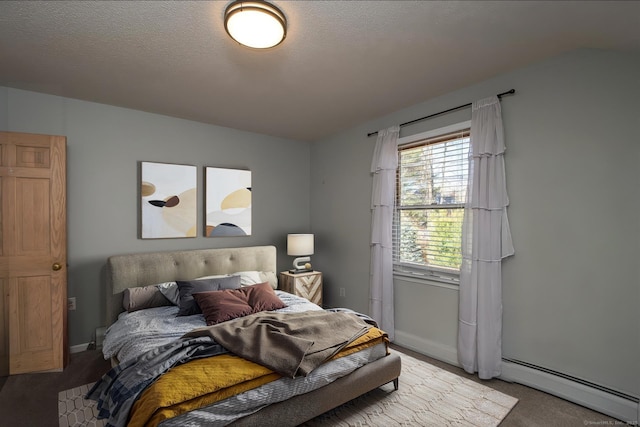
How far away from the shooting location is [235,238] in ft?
13.8

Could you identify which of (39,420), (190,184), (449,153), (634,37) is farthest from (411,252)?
(39,420)

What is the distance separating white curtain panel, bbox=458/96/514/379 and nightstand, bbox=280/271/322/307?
6.26 feet

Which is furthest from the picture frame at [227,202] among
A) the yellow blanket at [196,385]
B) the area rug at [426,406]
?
the area rug at [426,406]

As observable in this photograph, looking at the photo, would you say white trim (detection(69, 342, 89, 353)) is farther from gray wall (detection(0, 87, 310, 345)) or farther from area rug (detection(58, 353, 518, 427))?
area rug (detection(58, 353, 518, 427))

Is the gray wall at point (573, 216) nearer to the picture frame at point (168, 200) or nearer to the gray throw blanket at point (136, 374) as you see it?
the gray throw blanket at point (136, 374)

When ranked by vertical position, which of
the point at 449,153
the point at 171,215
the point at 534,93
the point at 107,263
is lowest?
the point at 107,263

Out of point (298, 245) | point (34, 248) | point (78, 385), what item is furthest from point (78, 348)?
point (298, 245)

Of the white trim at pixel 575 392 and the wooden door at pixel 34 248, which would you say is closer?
the white trim at pixel 575 392

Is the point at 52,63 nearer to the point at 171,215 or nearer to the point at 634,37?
the point at 171,215

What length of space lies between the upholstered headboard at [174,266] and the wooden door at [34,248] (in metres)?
0.39

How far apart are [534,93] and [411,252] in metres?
1.86

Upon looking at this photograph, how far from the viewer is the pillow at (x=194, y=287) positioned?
289cm

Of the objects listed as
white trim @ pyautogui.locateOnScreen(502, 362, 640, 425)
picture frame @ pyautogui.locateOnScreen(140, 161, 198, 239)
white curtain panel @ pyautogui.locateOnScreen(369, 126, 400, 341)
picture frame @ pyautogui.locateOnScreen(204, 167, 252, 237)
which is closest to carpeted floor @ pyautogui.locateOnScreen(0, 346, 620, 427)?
white trim @ pyautogui.locateOnScreen(502, 362, 640, 425)

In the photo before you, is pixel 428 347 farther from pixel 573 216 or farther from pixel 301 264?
pixel 301 264
